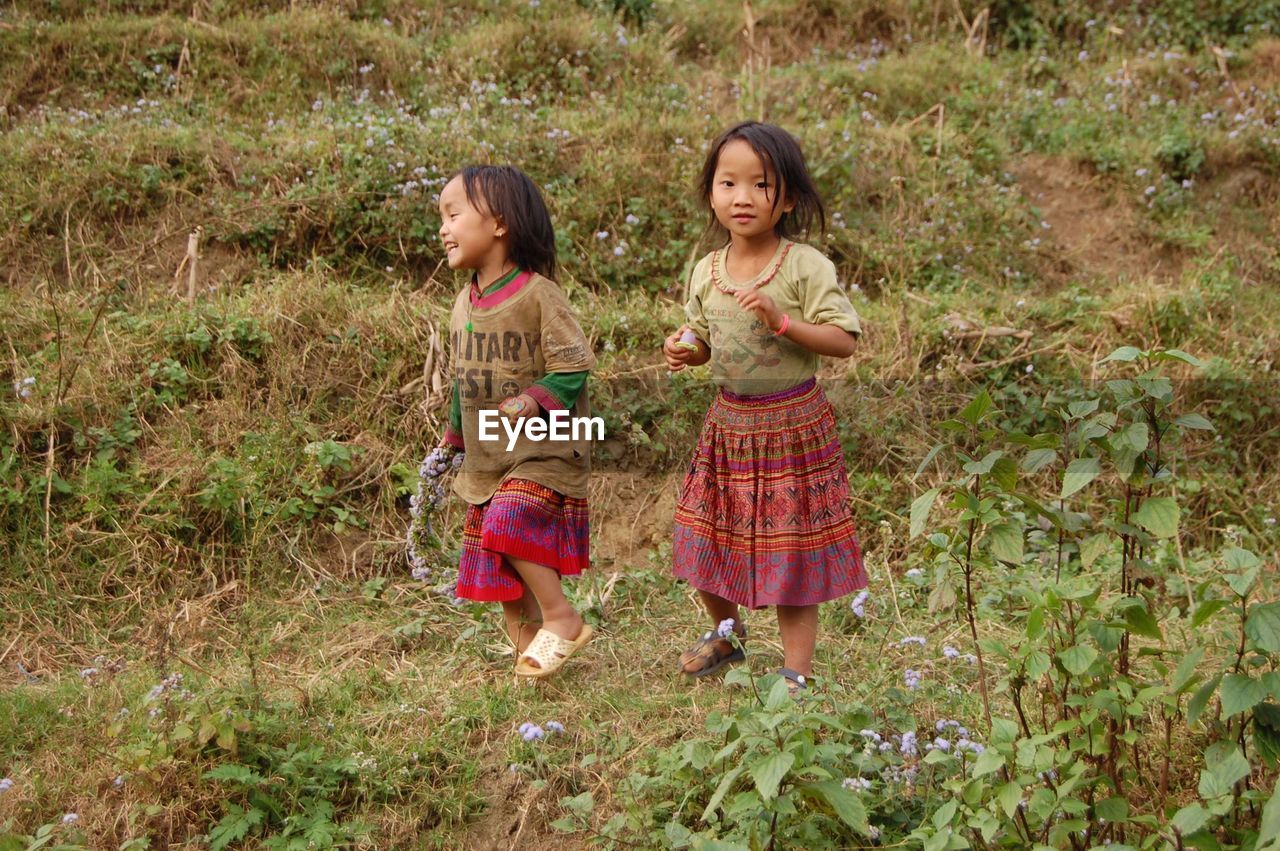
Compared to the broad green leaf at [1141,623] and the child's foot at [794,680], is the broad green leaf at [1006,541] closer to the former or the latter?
the broad green leaf at [1141,623]

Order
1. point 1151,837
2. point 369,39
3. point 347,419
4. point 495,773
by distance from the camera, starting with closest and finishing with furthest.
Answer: point 1151,837 < point 495,773 < point 347,419 < point 369,39

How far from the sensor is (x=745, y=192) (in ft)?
10.5

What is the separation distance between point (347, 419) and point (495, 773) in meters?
2.07

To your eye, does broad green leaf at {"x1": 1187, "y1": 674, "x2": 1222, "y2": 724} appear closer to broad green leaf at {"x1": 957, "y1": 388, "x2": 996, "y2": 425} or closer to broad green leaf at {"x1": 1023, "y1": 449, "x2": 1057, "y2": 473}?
broad green leaf at {"x1": 1023, "y1": 449, "x2": 1057, "y2": 473}

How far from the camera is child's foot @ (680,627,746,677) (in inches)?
141

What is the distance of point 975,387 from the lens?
17.0 feet

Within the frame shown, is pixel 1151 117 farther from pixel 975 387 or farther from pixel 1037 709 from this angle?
pixel 1037 709

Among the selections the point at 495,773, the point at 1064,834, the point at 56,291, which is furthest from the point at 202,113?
the point at 1064,834

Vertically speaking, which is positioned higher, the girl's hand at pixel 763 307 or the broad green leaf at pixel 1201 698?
the girl's hand at pixel 763 307

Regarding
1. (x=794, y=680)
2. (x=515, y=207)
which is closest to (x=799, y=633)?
(x=794, y=680)

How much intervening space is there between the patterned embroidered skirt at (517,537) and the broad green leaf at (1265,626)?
1801 millimetres

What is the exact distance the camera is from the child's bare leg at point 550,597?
Result: 136 inches

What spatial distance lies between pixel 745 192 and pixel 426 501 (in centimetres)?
142

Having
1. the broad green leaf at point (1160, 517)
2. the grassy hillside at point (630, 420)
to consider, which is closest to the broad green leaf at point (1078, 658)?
the grassy hillside at point (630, 420)
